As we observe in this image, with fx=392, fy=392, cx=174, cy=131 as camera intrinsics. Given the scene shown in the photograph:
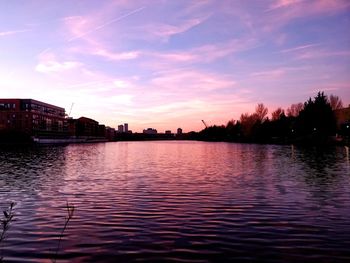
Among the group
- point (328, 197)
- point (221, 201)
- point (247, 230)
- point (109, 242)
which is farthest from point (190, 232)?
point (328, 197)

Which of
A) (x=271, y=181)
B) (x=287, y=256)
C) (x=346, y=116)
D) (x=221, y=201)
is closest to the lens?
(x=287, y=256)

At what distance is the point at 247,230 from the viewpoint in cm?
1738

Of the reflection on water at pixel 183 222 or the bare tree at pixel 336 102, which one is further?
the bare tree at pixel 336 102

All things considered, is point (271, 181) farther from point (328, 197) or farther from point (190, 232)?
point (190, 232)

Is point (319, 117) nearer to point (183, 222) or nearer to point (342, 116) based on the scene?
point (342, 116)

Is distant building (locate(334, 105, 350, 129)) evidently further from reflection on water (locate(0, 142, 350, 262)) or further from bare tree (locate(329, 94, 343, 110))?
reflection on water (locate(0, 142, 350, 262))

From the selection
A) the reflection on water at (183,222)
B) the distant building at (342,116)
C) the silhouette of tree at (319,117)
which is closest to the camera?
the reflection on water at (183,222)

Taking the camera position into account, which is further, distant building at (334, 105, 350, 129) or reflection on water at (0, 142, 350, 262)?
distant building at (334, 105, 350, 129)

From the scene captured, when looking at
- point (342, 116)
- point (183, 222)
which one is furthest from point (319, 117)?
point (183, 222)

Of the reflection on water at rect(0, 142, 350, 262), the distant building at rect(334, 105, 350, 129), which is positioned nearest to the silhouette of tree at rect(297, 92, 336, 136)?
the distant building at rect(334, 105, 350, 129)

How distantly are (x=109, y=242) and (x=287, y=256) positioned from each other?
6.76 m

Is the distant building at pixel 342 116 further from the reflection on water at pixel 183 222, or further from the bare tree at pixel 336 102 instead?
the reflection on water at pixel 183 222

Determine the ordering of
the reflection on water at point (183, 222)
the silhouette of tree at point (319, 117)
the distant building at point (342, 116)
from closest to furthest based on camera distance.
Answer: the reflection on water at point (183, 222) < the silhouette of tree at point (319, 117) < the distant building at point (342, 116)

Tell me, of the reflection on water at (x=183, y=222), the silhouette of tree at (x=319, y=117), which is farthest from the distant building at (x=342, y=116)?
the reflection on water at (x=183, y=222)
